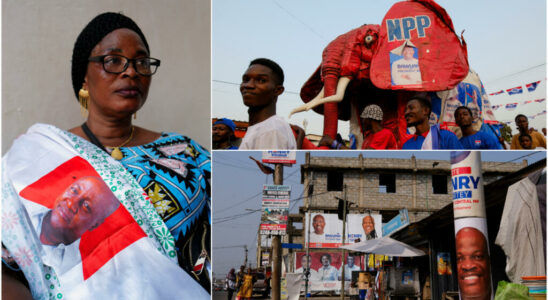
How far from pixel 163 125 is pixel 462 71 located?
5.87ft

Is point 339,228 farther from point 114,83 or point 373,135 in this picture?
point 114,83

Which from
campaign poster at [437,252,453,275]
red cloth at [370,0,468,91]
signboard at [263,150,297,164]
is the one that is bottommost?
campaign poster at [437,252,453,275]

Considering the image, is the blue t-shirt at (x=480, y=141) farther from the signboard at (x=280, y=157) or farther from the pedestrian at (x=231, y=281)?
the pedestrian at (x=231, y=281)

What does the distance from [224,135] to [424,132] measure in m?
1.16

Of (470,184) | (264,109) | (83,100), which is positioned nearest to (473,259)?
(470,184)

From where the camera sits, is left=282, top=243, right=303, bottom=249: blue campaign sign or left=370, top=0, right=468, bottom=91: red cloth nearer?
left=370, top=0, right=468, bottom=91: red cloth

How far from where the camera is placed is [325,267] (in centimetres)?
359

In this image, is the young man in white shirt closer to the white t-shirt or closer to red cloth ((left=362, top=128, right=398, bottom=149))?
the white t-shirt

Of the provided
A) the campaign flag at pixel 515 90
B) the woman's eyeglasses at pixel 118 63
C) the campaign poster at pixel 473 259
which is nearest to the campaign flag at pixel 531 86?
the campaign flag at pixel 515 90

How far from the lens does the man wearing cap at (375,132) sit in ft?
9.56

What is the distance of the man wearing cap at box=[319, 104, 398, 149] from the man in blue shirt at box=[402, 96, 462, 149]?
4.0 inches

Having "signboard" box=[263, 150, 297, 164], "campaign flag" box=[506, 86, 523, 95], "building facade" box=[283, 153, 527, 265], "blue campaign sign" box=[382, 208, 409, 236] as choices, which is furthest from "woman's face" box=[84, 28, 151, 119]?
"campaign flag" box=[506, 86, 523, 95]

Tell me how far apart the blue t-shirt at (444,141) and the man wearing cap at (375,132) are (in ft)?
0.35

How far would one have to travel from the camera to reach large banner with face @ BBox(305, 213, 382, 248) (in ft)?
10.4
